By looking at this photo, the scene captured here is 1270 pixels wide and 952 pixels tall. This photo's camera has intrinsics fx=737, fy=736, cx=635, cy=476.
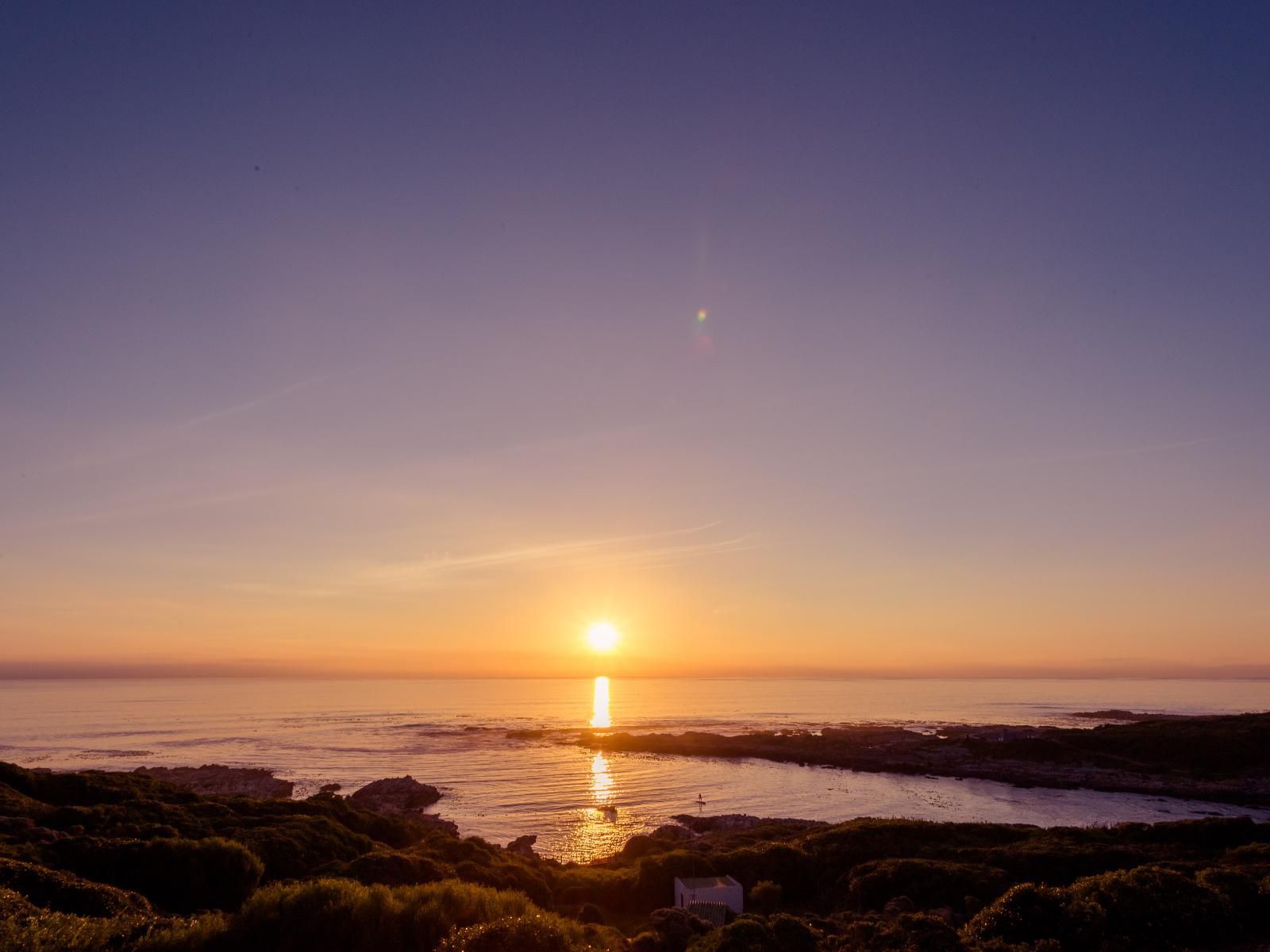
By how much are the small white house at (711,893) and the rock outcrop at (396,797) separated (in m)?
30.8

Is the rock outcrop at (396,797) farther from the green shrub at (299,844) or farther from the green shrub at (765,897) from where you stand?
the green shrub at (765,897)

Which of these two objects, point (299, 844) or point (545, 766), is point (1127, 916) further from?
point (545, 766)

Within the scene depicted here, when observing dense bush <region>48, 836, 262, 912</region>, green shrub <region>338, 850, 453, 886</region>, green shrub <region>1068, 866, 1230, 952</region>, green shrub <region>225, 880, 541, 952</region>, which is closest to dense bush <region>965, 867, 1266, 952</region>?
green shrub <region>1068, 866, 1230, 952</region>

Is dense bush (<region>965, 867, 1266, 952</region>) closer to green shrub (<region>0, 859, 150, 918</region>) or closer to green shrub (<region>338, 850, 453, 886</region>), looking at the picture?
green shrub (<region>338, 850, 453, 886</region>)

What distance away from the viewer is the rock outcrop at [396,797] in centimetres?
5231

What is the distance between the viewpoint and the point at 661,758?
281 feet

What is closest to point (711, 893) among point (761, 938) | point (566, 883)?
point (566, 883)

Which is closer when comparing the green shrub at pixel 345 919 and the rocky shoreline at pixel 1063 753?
the green shrub at pixel 345 919

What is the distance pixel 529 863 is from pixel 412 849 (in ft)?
16.7

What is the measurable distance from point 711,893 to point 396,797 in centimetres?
3691

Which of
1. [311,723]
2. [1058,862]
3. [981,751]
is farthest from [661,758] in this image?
[311,723]

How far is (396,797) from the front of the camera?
54656 millimetres

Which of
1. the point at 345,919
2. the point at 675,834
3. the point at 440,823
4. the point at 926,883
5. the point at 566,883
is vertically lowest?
the point at 440,823

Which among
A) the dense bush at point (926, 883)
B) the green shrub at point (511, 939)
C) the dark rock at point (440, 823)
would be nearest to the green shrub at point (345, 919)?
the green shrub at point (511, 939)
